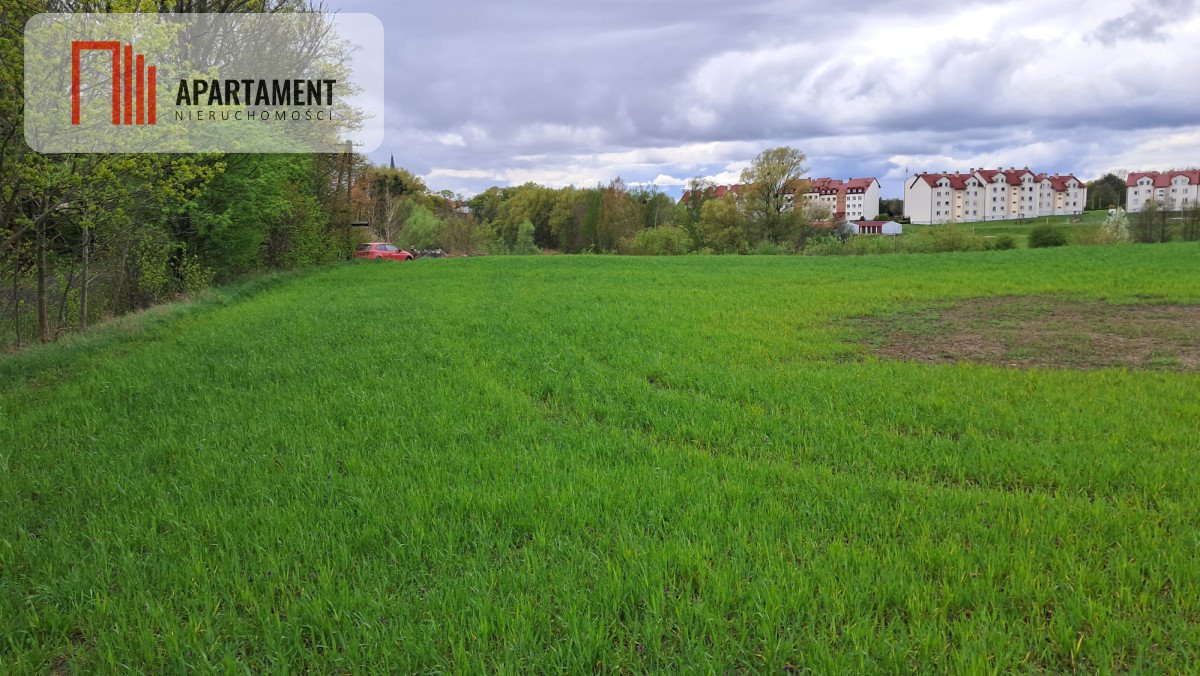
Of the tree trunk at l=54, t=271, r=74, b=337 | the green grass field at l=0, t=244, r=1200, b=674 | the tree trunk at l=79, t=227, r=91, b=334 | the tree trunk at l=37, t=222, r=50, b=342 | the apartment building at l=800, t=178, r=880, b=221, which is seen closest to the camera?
the green grass field at l=0, t=244, r=1200, b=674

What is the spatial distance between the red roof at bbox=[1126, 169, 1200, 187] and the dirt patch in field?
128 metres

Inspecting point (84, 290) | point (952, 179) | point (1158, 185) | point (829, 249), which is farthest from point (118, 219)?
point (1158, 185)

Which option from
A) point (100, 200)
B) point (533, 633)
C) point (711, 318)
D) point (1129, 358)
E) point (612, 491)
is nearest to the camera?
point (533, 633)

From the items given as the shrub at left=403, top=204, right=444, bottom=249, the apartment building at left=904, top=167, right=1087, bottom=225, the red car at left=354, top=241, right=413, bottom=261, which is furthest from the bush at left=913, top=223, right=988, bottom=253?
the apartment building at left=904, top=167, right=1087, bottom=225

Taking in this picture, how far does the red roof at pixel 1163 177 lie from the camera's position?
356 feet

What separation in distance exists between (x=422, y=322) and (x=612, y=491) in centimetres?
953

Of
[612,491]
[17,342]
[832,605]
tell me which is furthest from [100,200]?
[832,605]

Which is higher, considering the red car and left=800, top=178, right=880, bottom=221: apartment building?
left=800, top=178, right=880, bottom=221: apartment building

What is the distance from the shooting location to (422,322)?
13.3 metres

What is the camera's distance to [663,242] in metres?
63.9

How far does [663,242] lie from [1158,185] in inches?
3895

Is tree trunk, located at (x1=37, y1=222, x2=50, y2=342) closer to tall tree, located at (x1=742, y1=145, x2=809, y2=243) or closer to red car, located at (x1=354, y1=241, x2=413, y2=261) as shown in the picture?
red car, located at (x1=354, y1=241, x2=413, y2=261)

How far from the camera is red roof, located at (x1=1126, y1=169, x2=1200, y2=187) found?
4267 inches

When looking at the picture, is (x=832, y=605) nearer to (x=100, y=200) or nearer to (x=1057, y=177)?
(x=100, y=200)
